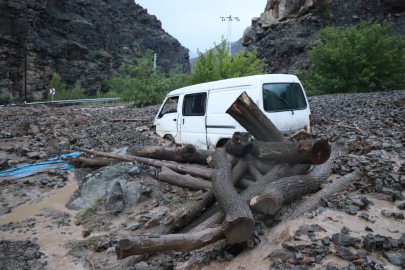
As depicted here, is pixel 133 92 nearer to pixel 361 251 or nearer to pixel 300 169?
pixel 300 169

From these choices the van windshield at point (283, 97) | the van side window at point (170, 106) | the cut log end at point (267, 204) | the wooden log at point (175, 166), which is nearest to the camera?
the cut log end at point (267, 204)

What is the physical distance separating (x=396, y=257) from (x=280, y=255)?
1039mm

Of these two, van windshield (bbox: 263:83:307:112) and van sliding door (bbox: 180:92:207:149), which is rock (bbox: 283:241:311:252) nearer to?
van windshield (bbox: 263:83:307:112)

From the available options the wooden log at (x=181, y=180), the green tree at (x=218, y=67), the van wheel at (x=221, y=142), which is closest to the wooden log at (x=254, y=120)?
the wooden log at (x=181, y=180)

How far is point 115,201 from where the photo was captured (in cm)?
492

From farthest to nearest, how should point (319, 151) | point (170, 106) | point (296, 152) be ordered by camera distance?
1. point (170, 106)
2. point (296, 152)
3. point (319, 151)

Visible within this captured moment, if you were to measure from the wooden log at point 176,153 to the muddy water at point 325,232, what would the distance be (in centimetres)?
287

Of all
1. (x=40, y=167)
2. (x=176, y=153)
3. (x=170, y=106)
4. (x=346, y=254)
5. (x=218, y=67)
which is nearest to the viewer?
(x=346, y=254)

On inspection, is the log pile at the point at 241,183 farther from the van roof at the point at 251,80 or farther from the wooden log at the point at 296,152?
the van roof at the point at 251,80

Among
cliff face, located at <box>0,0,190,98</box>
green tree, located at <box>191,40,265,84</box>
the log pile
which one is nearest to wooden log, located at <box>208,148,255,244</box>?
the log pile

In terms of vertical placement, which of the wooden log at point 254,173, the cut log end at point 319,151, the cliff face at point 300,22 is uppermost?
the cliff face at point 300,22

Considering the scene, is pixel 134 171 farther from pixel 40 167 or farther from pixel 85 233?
pixel 40 167

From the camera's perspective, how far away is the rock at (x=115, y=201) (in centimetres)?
482

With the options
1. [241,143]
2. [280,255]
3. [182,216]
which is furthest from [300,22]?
[280,255]
